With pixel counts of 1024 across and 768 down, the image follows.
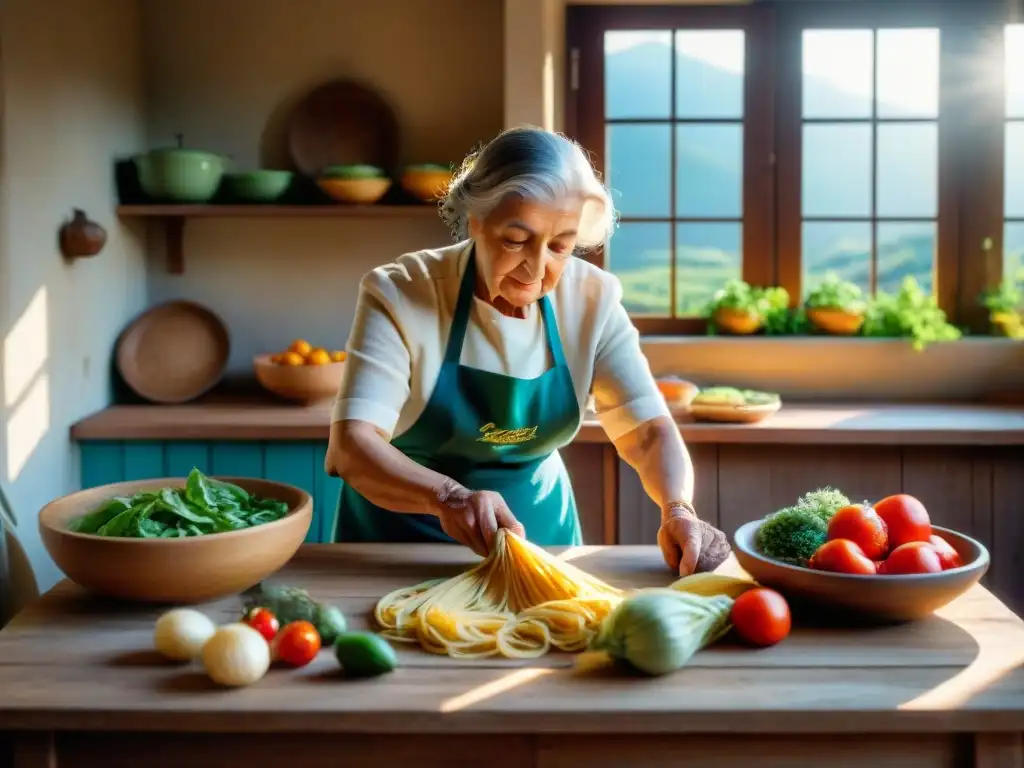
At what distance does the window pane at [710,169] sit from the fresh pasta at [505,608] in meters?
2.73

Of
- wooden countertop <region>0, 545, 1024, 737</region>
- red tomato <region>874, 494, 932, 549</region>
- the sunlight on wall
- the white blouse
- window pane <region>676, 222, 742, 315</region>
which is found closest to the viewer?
wooden countertop <region>0, 545, 1024, 737</region>

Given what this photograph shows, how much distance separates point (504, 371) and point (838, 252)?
7.92 ft

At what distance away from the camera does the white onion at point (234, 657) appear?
1501 mm

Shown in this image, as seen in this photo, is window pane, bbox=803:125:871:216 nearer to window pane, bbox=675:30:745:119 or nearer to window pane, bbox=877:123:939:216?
window pane, bbox=877:123:939:216

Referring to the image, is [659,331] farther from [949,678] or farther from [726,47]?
[949,678]

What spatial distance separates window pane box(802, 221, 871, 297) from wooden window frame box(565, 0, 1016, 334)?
5 centimetres

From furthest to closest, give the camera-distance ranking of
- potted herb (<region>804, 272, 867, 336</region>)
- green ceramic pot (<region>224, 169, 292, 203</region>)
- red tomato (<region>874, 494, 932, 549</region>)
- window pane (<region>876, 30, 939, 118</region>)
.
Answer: window pane (<region>876, 30, 939, 118</region>), potted herb (<region>804, 272, 867, 336</region>), green ceramic pot (<region>224, 169, 292, 203</region>), red tomato (<region>874, 494, 932, 549</region>)

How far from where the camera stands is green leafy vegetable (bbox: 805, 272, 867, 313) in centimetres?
416

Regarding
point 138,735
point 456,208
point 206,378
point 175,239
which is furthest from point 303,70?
point 138,735

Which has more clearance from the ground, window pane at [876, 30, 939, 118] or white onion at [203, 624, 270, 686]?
window pane at [876, 30, 939, 118]

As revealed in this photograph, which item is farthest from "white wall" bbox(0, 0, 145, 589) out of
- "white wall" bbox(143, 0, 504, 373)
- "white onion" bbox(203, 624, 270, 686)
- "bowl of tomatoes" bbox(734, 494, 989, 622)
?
"bowl of tomatoes" bbox(734, 494, 989, 622)

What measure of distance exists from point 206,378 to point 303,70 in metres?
1.21

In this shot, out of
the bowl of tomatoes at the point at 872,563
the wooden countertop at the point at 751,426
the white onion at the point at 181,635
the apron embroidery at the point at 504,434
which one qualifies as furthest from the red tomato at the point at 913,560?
the wooden countertop at the point at 751,426

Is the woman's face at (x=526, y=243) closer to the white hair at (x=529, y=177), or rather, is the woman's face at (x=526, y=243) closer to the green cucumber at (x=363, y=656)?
the white hair at (x=529, y=177)
